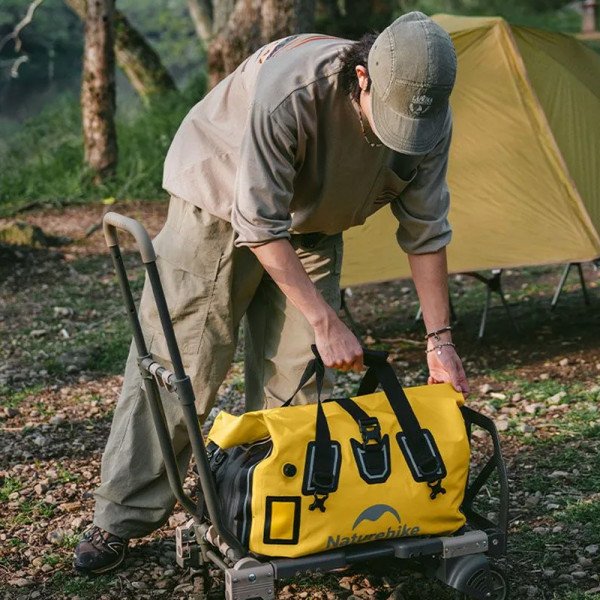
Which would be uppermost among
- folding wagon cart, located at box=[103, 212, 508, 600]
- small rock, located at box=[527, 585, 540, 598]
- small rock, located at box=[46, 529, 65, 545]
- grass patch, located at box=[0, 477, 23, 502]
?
folding wagon cart, located at box=[103, 212, 508, 600]

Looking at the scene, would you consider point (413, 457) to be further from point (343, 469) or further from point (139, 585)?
point (139, 585)

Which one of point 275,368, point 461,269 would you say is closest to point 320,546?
point 275,368

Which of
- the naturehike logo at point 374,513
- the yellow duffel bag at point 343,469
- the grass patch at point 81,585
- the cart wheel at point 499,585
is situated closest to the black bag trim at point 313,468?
the yellow duffel bag at point 343,469

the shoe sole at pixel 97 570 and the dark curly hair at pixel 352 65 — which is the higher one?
the dark curly hair at pixel 352 65

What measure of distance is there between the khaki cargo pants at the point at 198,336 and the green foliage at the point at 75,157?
260 inches

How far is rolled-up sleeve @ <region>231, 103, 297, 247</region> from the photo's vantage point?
2846 mm

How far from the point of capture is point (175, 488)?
3.05 m

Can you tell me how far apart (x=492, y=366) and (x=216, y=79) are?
4880 mm

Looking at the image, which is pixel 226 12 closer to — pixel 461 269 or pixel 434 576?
pixel 461 269

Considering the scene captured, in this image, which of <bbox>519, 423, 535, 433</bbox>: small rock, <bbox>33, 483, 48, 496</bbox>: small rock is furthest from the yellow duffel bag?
<bbox>519, 423, 535, 433</bbox>: small rock

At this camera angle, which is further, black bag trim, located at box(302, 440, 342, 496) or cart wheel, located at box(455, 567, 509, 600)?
cart wheel, located at box(455, 567, 509, 600)

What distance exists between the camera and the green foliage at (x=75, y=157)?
33.3ft

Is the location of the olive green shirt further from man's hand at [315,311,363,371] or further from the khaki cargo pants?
man's hand at [315,311,363,371]

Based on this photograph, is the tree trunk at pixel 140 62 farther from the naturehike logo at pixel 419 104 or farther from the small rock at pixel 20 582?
the naturehike logo at pixel 419 104
